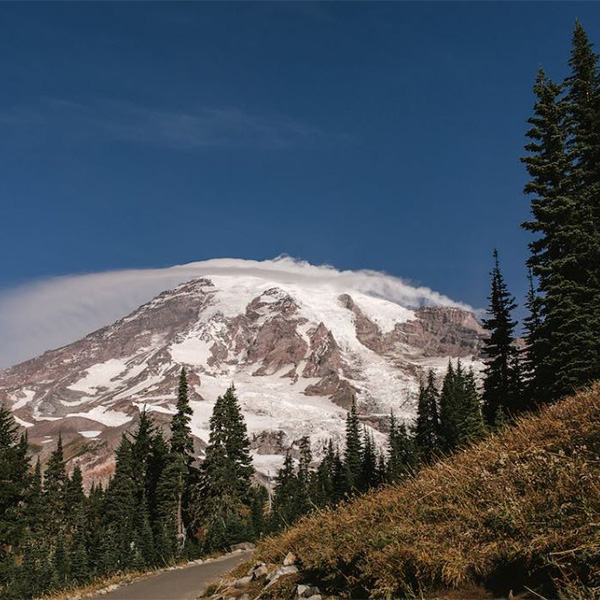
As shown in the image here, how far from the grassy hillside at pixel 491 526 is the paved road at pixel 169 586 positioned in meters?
6.81

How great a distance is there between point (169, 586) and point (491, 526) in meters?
13.5

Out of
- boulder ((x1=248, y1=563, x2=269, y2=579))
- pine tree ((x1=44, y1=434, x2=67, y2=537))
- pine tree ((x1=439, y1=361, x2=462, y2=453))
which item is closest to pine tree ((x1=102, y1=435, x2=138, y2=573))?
pine tree ((x1=44, y1=434, x2=67, y2=537))

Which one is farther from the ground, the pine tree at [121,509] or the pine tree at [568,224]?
the pine tree at [568,224]

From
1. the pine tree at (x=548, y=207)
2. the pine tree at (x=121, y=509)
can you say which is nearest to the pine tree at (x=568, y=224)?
the pine tree at (x=548, y=207)

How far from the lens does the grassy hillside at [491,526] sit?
16.1 ft

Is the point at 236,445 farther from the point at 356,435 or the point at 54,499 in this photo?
the point at 54,499

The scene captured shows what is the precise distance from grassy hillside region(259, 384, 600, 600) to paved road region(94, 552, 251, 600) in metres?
6.81

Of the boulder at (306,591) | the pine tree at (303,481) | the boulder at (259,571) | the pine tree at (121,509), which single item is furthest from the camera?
the pine tree at (303,481)

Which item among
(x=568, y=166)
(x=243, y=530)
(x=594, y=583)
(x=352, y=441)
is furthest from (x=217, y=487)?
(x=594, y=583)

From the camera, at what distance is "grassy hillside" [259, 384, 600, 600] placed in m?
4.90

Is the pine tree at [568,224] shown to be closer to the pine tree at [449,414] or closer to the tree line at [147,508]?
the tree line at [147,508]

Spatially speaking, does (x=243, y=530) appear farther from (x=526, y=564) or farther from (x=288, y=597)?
(x=526, y=564)

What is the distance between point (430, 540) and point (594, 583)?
Result: 2.03 m

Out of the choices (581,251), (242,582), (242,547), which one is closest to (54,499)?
(242,547)
